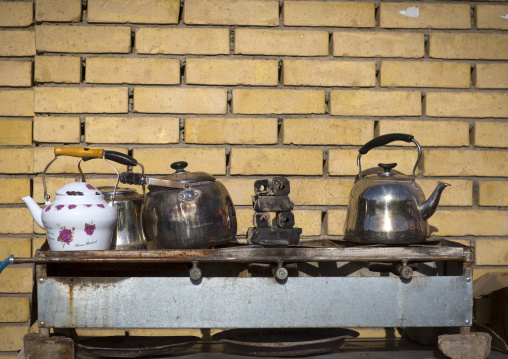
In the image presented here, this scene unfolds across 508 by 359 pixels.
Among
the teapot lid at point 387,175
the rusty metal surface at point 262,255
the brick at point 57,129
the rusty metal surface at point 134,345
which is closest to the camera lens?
the rusty metal surface at point 262,255

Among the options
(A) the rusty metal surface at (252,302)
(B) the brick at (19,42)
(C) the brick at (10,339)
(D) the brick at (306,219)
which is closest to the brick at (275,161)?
(D) the brick at (306,219)

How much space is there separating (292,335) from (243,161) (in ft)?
2.00

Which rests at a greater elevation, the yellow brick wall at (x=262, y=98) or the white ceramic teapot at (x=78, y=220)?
the yellow brick wall at (x=262, y=98)

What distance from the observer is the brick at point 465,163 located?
2.08 meters

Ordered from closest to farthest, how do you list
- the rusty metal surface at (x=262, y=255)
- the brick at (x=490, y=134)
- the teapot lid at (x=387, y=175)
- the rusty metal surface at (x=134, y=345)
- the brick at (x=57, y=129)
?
the rusty metal surface at (x=262, y=255) → the rusty metal surface at (x=134, y=345) → the teapot lid at (x=387, y=175) → the brick at (x=57, y=129) → the brick at (x=490, y=134)

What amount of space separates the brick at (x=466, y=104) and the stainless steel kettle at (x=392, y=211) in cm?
42

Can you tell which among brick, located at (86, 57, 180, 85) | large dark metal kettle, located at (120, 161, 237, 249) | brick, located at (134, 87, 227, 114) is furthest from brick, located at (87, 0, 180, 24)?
large dark metal kettle, located at (120, 161, 237, 249)

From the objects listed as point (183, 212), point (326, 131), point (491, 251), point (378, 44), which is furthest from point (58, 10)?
point (491, 251)

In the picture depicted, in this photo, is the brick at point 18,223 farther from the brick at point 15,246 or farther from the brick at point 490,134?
the brick at point 490,134

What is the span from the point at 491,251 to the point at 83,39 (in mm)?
1617

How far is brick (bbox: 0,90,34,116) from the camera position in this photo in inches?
80.0

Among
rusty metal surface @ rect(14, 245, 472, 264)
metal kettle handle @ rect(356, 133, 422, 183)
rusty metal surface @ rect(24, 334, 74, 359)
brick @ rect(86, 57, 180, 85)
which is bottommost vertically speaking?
rusty metal surface @ rect(24, 334, 74, 359)

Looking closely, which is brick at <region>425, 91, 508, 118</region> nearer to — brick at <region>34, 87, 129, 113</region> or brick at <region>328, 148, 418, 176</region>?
brick at <region>328, 148, 418, 176</region>

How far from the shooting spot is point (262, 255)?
63.3 inches
